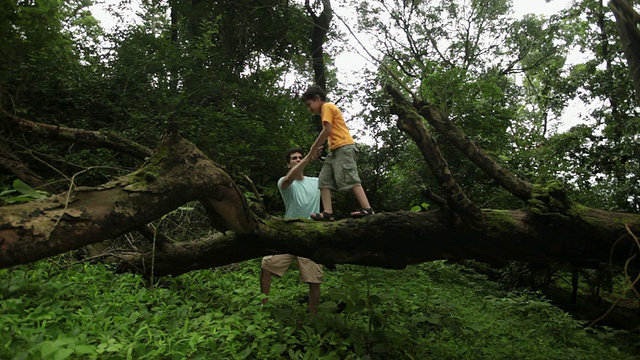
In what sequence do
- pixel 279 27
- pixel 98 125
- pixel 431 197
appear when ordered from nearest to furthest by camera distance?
pixel 431 197 < pixel 98 125 < pixel 279 27

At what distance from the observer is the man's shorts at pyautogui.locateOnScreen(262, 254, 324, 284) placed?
4.10m

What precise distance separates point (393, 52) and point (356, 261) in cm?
1721

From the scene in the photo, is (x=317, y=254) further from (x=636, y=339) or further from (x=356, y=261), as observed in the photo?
(x=636, y=339)

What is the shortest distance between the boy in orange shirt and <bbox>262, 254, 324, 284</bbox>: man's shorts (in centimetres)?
47

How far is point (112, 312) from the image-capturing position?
3086mm

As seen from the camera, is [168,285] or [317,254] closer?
[317,254]

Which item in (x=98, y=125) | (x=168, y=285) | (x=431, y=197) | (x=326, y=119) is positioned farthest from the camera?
(x=98, y=125)

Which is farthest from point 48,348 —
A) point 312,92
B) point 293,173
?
point 312,92

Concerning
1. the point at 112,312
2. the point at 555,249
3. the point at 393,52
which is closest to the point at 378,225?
the point at 555,249

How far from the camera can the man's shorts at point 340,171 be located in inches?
167

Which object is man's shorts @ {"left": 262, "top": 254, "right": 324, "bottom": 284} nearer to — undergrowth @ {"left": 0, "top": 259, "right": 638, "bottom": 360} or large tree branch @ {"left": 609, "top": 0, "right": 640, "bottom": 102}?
undergrowth @ {"left": 0, "top": 259, "right": 638, "bottom": 360}

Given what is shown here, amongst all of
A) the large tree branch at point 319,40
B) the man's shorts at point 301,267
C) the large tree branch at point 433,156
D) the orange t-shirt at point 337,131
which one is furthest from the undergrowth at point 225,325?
the large tree branch at point 319,40

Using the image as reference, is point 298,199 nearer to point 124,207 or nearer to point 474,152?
point 474,152

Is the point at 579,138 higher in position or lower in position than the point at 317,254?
higher
